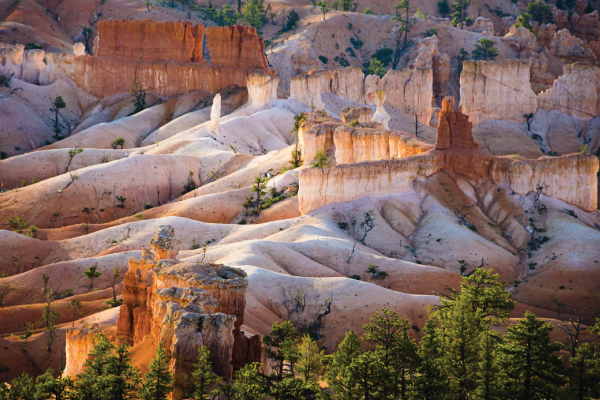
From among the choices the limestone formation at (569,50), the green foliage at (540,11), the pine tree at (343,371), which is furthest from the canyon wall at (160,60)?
the pine tree at (343,371)

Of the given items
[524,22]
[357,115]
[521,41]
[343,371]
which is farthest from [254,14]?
[343,371]

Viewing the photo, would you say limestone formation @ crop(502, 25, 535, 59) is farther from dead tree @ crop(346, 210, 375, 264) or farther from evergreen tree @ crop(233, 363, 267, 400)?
evergreen tree @ crop(233, 363, 267, 400)

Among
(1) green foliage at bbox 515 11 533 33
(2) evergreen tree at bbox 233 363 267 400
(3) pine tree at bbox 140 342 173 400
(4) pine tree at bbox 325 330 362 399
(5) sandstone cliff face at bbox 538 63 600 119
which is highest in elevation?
(3) pine tree at bbox 140 342 173 400

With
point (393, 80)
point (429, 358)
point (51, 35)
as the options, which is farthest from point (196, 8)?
point (429, 358)

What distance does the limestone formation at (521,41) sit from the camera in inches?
6127

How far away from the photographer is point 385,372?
128 feet

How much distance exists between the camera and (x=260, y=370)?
41.9m

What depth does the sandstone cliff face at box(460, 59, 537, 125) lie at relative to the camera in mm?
130000

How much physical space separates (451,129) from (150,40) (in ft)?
223

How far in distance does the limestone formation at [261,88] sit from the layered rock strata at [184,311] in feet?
252

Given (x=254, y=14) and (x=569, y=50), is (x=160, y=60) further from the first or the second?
(x=569, y=50)

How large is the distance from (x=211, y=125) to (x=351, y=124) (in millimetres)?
28184

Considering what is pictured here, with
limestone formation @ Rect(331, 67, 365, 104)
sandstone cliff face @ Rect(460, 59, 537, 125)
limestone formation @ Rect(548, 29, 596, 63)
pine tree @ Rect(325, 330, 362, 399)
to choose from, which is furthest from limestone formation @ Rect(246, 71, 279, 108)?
pine tree @ Rect(325, 330, 362, 399)

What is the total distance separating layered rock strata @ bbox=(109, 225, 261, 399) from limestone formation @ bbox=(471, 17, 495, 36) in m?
126
